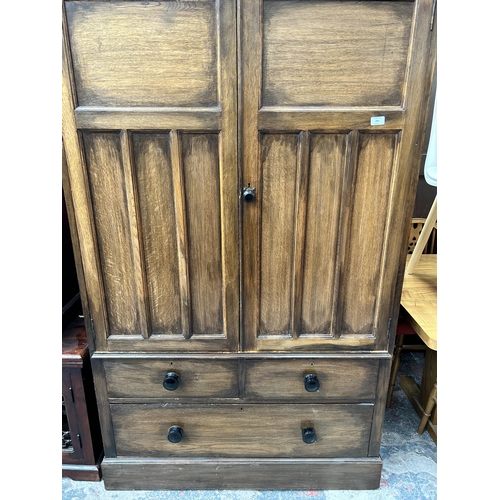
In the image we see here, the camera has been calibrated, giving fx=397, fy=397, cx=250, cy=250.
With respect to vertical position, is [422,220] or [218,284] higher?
[218,284]

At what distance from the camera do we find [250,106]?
977 millimetres

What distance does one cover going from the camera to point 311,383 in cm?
120

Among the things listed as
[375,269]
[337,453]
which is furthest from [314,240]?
[337,453]

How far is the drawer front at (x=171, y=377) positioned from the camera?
4.04 feet

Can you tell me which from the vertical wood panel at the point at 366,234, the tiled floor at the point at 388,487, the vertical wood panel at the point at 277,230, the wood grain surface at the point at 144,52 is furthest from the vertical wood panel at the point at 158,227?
the tiled floor at the point at 388,487

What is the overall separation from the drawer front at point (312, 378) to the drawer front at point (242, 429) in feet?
0.15

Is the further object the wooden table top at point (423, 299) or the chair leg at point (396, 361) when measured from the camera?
the chair leg at point (396, 361)

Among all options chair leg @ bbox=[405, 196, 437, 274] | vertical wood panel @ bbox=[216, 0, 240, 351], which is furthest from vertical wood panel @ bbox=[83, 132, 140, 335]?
chair leg @ bbox=[405, 196, 437, 274]

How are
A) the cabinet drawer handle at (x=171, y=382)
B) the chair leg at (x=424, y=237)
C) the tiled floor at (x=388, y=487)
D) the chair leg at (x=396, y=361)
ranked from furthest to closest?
the chair leg at (x=396, y=361)
the chair leg at (x=424, y=237)
the tiled floor at (x=388, y=487)
the cabinet drawer handle at (x=171, y=382)

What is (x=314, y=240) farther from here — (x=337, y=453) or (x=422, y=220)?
(x=422, y=220)

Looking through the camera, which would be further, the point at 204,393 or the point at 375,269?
the point at 204,393

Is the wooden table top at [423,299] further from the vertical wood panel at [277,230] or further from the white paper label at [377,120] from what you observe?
the white paper label at [377,120]

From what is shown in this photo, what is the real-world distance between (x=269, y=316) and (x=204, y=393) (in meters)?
0.34

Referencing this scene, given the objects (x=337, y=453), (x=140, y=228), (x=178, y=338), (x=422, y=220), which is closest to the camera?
(x=140, y=228)
